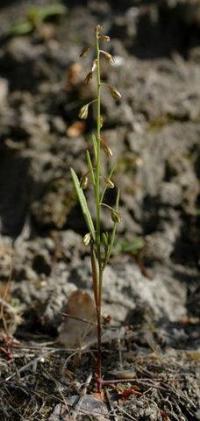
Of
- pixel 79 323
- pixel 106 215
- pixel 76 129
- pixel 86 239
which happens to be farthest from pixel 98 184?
pixel 76 129

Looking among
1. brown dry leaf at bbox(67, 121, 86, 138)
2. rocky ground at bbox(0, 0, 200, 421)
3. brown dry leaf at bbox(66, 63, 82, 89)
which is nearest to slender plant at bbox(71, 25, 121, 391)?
rocky ground at bbox(0, 0, 200, 421)

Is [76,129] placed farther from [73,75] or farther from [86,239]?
[86,239]

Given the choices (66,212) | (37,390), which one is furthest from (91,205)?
(37,390)

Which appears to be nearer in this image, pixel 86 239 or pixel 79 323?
pixel 86 239

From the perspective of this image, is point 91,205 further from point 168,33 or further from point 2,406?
point 168,33

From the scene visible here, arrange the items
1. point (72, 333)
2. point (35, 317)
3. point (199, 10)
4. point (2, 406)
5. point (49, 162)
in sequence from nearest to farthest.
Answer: point (2, 406) < point (72, 333) < point (35, 317) < point (49, 162) < point (199, 10)

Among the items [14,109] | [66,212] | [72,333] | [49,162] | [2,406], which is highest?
[14,109]

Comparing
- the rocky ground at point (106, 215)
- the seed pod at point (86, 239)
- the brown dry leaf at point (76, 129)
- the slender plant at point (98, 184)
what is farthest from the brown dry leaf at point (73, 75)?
the seed pod at point (86, 239)

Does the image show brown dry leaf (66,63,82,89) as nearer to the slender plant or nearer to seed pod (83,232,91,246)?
the slender plant
